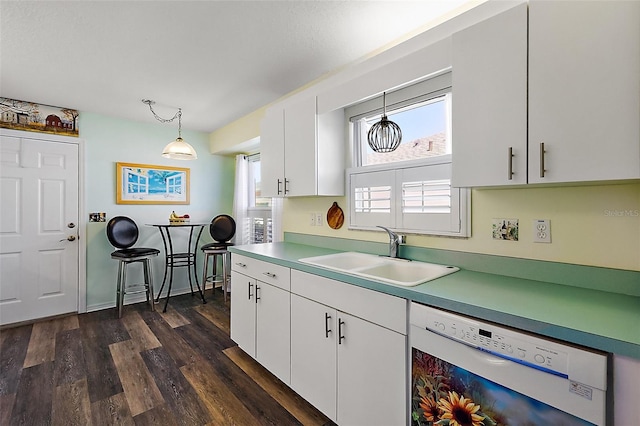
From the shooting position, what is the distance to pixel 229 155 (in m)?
4.61

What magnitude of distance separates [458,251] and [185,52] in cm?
230

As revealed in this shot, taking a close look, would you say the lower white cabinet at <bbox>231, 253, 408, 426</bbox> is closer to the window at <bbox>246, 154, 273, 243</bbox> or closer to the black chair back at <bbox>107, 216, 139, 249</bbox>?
the window at <bbox>246, 154, 273, 243</bbox>

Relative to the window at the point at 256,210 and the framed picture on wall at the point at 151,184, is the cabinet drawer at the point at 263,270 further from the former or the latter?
the framed picture on wall at the point at 151,184

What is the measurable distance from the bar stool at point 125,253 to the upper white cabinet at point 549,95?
11.3 feet

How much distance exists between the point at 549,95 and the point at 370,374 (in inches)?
56.2

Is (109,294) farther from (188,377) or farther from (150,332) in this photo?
(188,377)

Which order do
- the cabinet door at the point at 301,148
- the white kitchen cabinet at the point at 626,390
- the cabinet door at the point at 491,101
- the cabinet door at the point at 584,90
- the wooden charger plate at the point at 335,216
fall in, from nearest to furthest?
the white kitchen cabinet at the point at 626,390, the cabinet door at the point at 584,90, the cabinet door at the point at 491,101, the cabinet door at the point at 301,148, the wooden charger plate at the point at 335,216

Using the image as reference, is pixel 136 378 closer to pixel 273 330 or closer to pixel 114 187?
pixel 273 330

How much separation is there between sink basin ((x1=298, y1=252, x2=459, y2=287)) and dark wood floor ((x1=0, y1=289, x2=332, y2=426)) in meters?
0.91

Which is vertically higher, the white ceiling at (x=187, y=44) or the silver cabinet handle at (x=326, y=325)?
the white ceiling at (x=187, y=44)

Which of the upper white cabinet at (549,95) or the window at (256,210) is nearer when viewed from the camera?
the upper white cabinet at (549,95)

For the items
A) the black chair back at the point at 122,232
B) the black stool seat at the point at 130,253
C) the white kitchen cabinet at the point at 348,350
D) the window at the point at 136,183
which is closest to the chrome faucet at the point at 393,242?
the white kitchen cabinet at the point at 348,350

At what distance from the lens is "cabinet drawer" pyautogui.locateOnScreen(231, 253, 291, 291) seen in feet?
6.55

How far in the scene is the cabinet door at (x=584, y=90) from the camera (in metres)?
1.01
